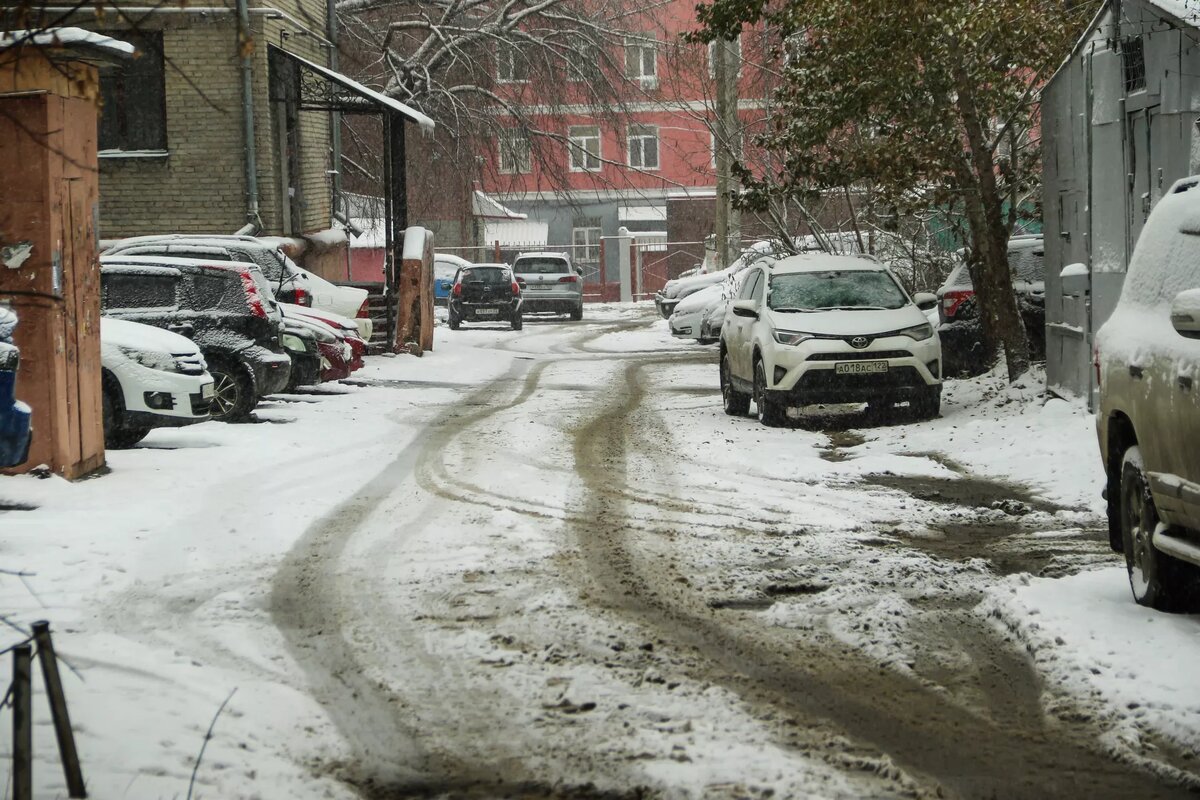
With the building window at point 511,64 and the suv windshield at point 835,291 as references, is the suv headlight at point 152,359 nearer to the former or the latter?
the suv windshield at point 835,291

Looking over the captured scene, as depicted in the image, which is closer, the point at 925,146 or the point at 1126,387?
the point at 1126,387

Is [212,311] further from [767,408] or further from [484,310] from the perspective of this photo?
[484,310]

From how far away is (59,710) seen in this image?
4.23 metres

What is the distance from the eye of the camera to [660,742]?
5.19 m

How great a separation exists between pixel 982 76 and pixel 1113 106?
2.77 metres

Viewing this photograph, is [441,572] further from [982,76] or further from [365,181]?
[365,181]

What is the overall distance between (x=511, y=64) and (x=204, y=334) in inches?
647

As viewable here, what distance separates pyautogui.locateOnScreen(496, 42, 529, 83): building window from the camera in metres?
30.8

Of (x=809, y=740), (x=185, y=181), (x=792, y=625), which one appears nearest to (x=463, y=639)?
(x=792, y=625)

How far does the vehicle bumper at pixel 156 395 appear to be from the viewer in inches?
521

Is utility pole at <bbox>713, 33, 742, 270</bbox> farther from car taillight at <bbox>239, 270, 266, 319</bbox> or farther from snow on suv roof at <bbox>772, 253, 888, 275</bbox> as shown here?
car taillight at <bbox>239, 270, 266, 319</bbox>

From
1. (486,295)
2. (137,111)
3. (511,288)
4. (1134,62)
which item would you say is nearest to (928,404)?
(1134,62)

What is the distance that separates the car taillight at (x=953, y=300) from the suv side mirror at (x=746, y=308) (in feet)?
9.91

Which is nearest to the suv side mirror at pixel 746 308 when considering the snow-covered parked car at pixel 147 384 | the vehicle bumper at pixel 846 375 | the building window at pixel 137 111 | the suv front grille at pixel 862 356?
the vehicle bumper at pixel 846 375
